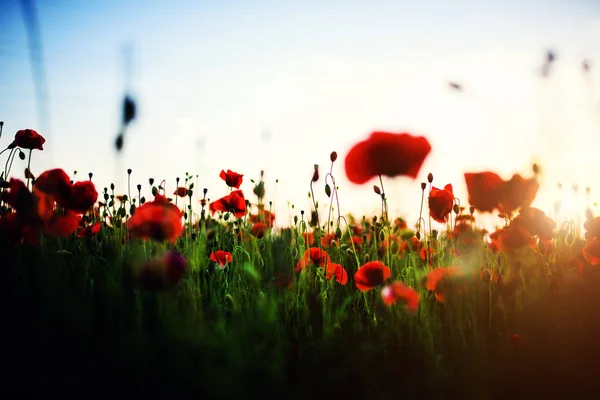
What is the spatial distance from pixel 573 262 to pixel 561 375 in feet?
3.82

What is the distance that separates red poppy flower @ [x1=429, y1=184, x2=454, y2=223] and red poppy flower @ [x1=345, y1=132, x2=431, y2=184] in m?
0.33

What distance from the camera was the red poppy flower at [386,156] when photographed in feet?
6.26

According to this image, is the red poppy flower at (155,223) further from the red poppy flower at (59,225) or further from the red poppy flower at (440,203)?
the red poppy flower at (440,203)

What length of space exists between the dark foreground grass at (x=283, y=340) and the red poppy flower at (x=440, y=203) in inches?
13.6

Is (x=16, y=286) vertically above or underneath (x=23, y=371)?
above

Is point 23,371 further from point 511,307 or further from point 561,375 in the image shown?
point 511,307

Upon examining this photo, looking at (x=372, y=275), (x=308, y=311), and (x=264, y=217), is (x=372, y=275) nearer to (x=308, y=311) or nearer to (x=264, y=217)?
(x=308, y=311)

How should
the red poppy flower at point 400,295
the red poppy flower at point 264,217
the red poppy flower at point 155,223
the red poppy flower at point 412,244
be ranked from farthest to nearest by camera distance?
the red poppy flower at point 264,217 → the red poppy flower at point 412,244 → the red poppy flower at point 400,295 → the red poppy flower at point 155,223

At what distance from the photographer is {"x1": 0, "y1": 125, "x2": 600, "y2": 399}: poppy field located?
1.33m

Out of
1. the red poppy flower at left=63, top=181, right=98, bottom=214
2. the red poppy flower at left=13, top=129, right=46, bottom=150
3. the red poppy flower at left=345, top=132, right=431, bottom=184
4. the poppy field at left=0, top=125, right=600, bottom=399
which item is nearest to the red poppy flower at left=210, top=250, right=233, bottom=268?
the poppy field at left=0, top=125, right=600, bottom=399

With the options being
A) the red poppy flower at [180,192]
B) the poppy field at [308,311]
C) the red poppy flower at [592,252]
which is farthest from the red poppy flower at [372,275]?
the red poppy flower at [180,192]

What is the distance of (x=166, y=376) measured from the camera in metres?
1.28

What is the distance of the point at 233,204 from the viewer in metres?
3.01

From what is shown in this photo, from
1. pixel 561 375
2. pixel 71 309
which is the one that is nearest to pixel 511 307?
pixel 561 375
